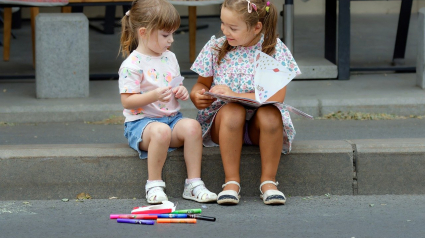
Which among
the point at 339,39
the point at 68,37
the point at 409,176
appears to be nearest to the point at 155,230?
the point at 409,176

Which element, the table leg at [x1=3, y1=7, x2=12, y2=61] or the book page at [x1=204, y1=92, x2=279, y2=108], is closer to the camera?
the book page at [x1=204, y1=92, x2=279, y2=108]

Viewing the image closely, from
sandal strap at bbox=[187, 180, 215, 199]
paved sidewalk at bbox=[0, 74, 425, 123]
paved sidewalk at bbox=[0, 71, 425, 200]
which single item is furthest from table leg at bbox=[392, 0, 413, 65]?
sandal strap at bbox=[187, 180, 215, 199]

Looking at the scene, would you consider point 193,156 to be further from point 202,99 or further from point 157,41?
point 157,41

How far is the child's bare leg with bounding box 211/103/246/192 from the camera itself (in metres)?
3.43

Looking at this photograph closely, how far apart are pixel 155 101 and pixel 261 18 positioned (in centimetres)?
72

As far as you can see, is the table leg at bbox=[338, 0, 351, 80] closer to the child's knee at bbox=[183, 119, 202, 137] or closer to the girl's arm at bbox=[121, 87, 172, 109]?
the child's knee at bbox=[183, 119, 202, 137]

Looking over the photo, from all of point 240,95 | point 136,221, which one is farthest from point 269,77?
point 136,221

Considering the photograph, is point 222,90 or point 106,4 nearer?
point 222,90

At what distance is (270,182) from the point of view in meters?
3.46

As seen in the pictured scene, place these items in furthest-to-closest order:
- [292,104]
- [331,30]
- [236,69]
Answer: [331,30] → [292,104] → [236,69]

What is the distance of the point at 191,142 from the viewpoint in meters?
3.48

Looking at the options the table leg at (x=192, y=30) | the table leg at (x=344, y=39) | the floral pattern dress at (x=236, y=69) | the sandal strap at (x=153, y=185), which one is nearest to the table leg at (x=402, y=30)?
the table leg at (x=344, y=39)

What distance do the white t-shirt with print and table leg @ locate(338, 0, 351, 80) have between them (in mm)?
3110

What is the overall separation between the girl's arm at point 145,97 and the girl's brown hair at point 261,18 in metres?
0.43
